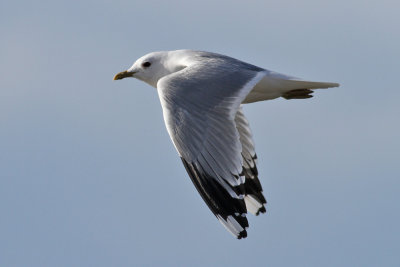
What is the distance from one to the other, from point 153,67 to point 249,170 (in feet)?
4.03

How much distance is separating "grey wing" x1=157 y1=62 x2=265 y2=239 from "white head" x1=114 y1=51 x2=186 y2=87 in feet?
3.90

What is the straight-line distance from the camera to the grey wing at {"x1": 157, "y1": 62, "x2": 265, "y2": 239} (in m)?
7.01

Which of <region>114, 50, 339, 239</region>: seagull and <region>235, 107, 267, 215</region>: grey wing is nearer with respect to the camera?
<region>114, 50, 339, 239</region>: seagull

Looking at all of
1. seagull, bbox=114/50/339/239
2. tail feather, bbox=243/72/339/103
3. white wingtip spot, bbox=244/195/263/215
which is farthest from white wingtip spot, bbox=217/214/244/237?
white wingtip spot, bbox=244/195/263/215

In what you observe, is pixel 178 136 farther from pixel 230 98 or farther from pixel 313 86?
pixel 313 86

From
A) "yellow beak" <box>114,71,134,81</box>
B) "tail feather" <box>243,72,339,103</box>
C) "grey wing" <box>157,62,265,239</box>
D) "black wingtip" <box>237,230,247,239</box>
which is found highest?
"yellow beak" <box>114,71,134,81</box>

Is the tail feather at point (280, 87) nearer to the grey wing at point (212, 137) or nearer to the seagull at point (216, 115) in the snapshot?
the seagull at point (216, 115)

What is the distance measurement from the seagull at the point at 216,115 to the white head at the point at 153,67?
300mm

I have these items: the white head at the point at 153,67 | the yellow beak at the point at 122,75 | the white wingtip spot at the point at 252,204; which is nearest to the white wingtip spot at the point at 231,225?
the white wingtip spot at the point at 252,204

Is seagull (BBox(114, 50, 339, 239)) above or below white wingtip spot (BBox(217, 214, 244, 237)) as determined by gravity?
above

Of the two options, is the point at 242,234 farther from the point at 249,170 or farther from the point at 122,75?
the point at 122,75

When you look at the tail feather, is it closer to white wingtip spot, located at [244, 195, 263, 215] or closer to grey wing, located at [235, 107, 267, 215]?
grey wing, located at [235, 107, 267, 215]

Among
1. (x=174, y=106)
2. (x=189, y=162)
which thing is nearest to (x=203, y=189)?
(x=189, y=162)

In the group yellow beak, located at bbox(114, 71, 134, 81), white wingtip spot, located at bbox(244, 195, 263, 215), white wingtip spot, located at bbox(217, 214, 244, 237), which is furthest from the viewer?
yellow beak, located at bbox(114, 71, 134, 81)
